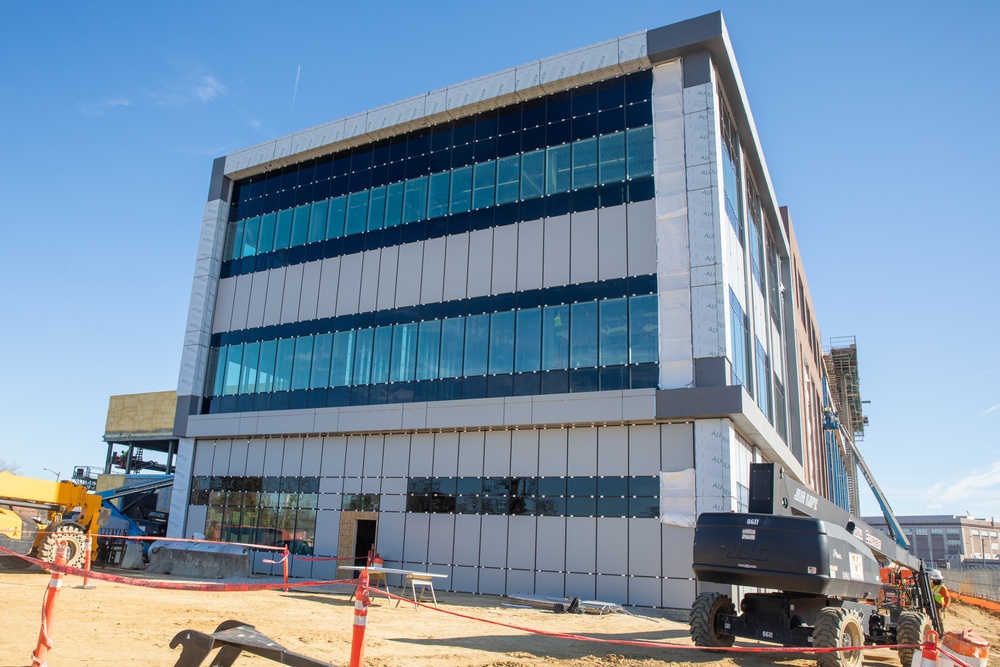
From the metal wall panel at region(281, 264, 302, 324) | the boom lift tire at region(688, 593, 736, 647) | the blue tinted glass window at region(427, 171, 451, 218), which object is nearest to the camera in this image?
the boom lift tire at region(688, 593, 736, 647)

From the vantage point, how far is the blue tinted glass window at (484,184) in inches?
1123

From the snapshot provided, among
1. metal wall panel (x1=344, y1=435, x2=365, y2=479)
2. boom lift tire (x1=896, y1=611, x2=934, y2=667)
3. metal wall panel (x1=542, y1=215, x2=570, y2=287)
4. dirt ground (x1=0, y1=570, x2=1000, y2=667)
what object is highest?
metal wall panel (x1=542, y1=215, x2=570, y2=287)

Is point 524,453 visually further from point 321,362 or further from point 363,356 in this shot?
point 321,362

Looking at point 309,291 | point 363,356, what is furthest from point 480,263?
point 309,291

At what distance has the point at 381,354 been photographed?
29625 mm

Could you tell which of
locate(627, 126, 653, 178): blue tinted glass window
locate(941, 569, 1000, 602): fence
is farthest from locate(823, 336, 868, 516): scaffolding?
locate(627, 126, 653, 178): blue tinted glass window

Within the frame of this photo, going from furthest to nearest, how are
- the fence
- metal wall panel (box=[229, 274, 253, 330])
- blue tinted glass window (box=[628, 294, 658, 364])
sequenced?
the fence
metal wall panel (box=[229, 274, 253, 330])
blue tinted glass window (box=[628, 294, 658, 364])

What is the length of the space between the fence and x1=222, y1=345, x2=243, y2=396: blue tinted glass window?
45.2 metres

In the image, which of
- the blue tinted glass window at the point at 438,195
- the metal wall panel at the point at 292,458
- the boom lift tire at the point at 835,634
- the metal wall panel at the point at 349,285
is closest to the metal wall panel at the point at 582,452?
the blue tinted glass window at the point at 438,195

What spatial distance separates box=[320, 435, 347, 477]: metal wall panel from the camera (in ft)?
96.8

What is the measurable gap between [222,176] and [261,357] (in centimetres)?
1000

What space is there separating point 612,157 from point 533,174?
309 cm

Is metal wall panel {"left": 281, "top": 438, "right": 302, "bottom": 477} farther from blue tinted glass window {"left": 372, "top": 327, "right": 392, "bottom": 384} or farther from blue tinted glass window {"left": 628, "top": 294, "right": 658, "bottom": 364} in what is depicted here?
blue tinted glass window {"left": 628, "top": 294, "right": 658, "bottom": 364}

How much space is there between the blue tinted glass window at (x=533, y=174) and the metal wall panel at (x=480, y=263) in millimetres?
2033
